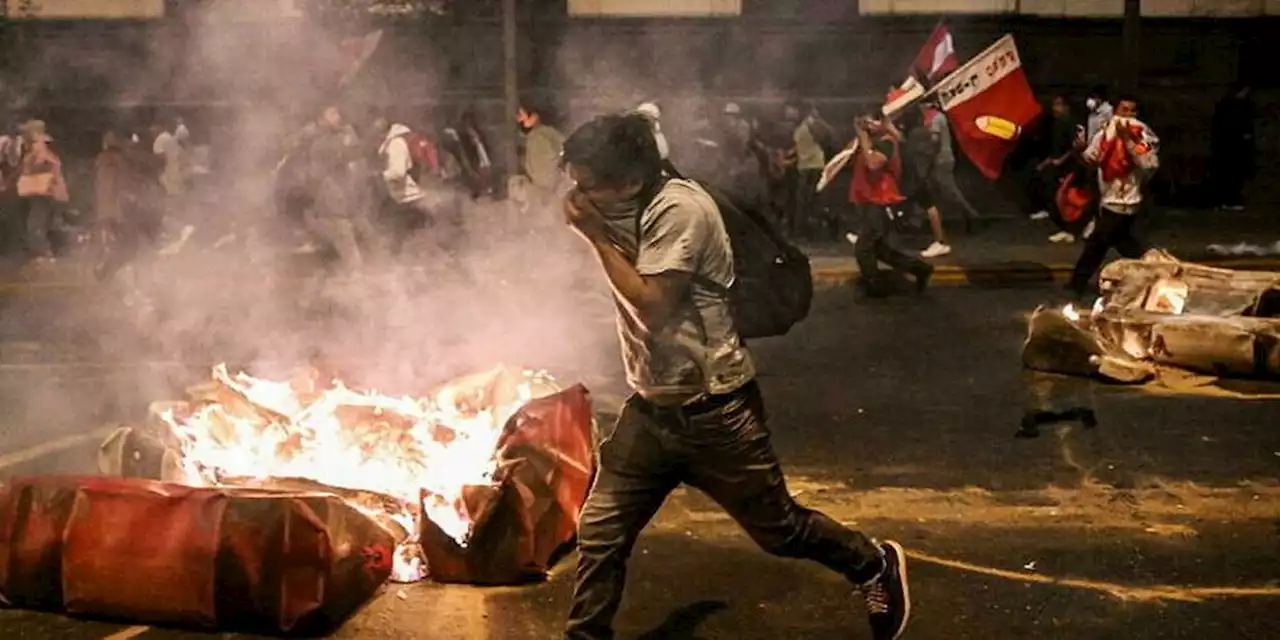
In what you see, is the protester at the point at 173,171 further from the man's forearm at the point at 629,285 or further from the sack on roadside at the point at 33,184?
the man's forearm at the point at 629,285

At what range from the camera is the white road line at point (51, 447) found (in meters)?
7.67

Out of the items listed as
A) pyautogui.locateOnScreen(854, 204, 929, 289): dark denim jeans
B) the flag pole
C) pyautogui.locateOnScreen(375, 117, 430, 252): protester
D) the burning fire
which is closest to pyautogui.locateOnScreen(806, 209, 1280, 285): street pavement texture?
pyautogui.locateOnScreen(854, 204, 929, 289): dark denim jeans

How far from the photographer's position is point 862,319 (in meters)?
12.0

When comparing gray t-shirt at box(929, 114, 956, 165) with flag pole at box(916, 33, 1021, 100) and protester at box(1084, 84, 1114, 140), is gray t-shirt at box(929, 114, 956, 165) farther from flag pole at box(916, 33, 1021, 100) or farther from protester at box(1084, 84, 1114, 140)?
flag pole at box(916, 33, 1021, 100)

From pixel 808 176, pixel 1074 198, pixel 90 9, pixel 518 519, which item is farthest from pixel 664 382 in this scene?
pixel 90 9

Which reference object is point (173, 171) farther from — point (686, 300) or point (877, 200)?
point (686, 300)

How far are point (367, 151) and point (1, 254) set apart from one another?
15.4 ft

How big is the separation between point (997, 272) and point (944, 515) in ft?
26.9

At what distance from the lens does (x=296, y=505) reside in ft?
17.2

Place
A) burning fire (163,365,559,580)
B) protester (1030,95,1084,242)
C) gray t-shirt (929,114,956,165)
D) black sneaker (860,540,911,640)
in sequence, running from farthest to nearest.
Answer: protester (1030,95,1084,242) → gray t-shirt (929,114,956,165) → burning fire (163,365,559,580) → black sneaker (860,540,911,640)

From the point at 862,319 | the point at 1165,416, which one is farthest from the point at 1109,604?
the point at 862,319

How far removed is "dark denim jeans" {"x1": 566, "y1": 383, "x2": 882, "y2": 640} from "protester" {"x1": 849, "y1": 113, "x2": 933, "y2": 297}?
8575 millimetres

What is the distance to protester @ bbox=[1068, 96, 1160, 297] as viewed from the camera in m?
11.7

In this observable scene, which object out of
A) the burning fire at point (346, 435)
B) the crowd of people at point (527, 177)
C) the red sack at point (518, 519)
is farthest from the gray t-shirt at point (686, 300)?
the crowd of people at point (527, 177)
